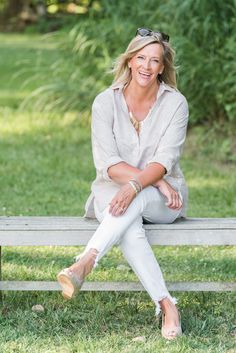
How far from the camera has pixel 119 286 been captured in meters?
4.95

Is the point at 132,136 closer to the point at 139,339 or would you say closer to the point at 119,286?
the point at 119,286

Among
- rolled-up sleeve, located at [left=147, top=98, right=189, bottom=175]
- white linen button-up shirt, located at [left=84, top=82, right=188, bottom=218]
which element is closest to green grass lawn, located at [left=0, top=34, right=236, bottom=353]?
white linen button-up shirt, located at [left=84, top=82, right=188, bottom=218]

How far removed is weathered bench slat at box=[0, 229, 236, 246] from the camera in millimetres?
4746

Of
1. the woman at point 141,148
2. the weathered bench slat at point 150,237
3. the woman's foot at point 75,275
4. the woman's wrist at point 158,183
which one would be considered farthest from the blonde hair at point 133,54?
the woman's foot at point 75,275

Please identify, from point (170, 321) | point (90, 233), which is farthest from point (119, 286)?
point (170, 321)

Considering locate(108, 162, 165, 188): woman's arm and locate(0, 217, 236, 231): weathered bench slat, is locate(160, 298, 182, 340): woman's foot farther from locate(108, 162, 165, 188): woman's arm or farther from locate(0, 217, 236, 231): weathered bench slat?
locate(108, 162, 165, 188): woman's arm

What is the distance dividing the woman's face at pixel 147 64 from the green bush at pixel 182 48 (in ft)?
11.5

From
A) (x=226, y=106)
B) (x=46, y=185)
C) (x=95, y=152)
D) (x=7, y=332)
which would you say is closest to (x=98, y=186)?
(x=95, y=152)

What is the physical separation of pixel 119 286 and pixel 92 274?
2.47ft

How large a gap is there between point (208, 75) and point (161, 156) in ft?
13.5

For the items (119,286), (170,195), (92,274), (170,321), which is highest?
(170,195)

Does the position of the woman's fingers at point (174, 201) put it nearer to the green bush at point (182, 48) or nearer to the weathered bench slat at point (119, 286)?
the weathered bench slat at point (119, 286)

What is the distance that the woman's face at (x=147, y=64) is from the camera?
4863 millimetres

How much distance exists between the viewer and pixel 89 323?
4.79 m
